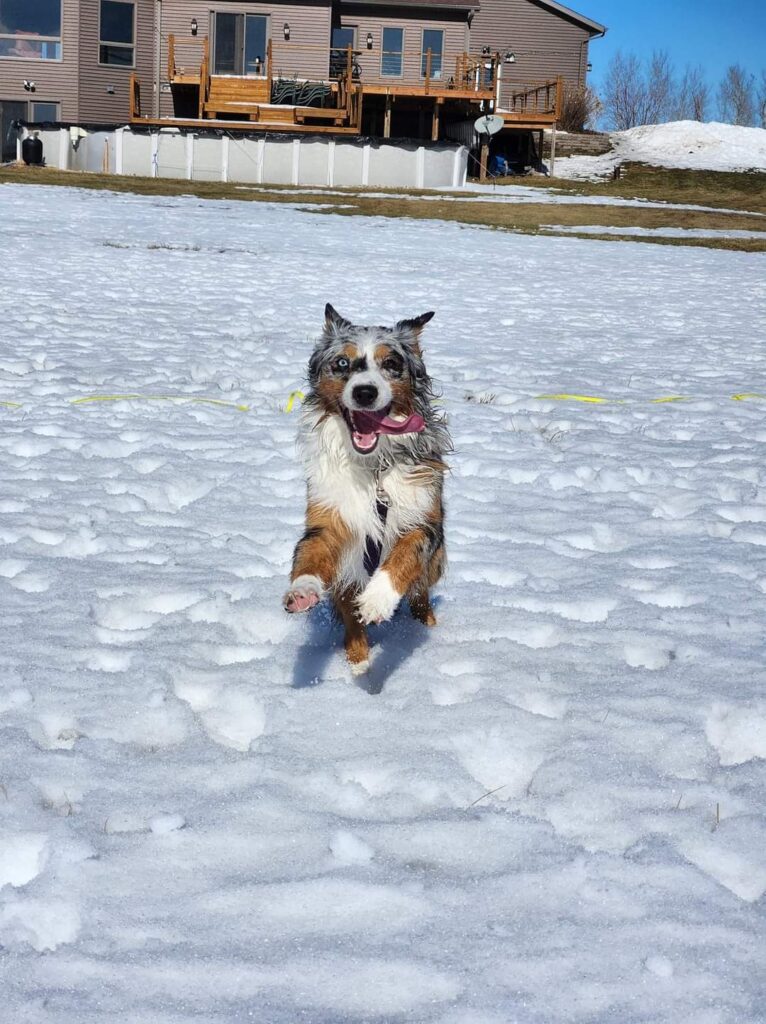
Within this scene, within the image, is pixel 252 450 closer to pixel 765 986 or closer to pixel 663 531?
pixel 663 531

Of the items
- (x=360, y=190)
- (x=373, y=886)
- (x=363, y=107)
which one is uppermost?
(x=363, y=107)

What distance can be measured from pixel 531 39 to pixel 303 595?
46.1 metres

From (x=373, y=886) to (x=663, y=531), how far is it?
12.6 feet

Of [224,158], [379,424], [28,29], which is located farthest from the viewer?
[28,29]

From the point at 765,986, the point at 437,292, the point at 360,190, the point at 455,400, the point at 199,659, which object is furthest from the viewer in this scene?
the point at 360,190

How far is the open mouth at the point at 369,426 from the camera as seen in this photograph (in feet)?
13.3

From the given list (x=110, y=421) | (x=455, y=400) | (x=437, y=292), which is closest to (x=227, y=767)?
(x=110, y=421)

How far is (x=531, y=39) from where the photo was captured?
A: 44.1m

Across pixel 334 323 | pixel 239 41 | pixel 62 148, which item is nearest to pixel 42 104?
Answer: pixel 62 148

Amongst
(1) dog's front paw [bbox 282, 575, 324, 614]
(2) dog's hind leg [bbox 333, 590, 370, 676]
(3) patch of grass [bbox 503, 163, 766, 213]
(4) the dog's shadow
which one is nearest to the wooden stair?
(3) patch of grass [bbox 503, 163, 766, 213]

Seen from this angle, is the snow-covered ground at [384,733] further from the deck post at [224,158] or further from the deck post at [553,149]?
the deck post at [553,149]

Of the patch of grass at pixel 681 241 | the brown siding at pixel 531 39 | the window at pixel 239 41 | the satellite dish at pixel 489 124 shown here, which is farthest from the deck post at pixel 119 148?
the patch of grass at pixel 681 241

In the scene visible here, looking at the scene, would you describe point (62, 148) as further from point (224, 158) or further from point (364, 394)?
point (364, 394)

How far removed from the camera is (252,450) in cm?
749
